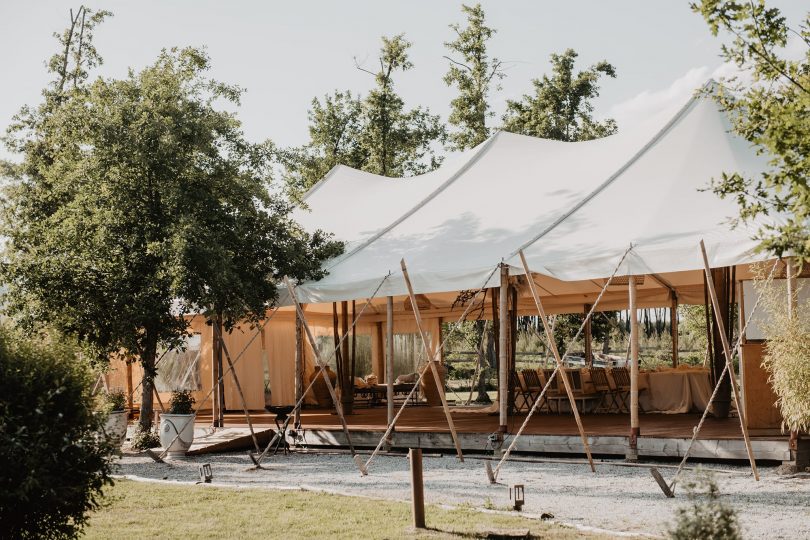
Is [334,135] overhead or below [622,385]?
overhead

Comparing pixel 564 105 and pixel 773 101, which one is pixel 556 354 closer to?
pixel 773 101

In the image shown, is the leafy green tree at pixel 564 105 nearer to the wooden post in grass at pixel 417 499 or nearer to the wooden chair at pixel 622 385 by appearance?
the wooden chair at pixel 622 385

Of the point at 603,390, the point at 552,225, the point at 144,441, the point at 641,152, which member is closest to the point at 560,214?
the point at 552,225

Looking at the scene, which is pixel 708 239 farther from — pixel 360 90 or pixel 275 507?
pixel 360 90

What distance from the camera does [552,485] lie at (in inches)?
341

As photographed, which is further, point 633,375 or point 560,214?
point 560,214

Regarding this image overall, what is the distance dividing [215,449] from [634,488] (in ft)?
19.9

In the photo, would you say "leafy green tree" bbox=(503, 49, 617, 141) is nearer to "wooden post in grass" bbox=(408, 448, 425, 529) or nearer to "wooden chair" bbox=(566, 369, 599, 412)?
"wooden chair" bbox=(566, 369, 599, 412)

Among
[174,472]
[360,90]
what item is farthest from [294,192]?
[174,472]

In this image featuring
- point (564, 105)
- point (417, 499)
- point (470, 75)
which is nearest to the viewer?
point (417, 499)

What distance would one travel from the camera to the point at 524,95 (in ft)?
80.8

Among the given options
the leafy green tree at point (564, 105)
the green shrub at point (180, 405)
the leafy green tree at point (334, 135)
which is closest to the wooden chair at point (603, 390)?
the green shrub at point (180, 405)

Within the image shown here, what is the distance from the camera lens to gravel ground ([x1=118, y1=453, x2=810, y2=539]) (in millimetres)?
6848

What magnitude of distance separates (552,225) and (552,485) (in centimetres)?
348
